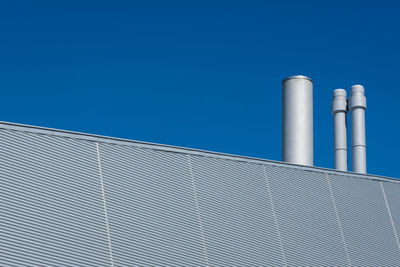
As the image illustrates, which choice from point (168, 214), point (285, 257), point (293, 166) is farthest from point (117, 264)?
point (293, 166)

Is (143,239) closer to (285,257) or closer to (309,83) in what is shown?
(285,257)

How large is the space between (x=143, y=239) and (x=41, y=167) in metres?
2.71

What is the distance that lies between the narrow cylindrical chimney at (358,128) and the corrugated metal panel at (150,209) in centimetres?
1198

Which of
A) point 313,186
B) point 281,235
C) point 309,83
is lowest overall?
point 281,235

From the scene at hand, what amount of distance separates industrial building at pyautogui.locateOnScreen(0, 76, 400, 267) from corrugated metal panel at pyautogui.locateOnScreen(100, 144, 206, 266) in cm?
3

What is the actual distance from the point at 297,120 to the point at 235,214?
7.14 meters

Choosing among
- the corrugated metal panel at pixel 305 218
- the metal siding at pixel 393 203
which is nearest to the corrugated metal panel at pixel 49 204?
the corrugated metal panel at pixel 305 218

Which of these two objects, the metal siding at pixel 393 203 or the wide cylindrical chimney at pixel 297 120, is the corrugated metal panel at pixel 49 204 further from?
the metal siding at pixel 393 203

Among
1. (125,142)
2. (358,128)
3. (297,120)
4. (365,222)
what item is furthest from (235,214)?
(358,128)

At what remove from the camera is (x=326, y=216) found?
1844 cm

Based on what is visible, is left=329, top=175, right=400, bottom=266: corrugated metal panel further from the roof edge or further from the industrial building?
the roof edge

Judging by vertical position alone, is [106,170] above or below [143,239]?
above

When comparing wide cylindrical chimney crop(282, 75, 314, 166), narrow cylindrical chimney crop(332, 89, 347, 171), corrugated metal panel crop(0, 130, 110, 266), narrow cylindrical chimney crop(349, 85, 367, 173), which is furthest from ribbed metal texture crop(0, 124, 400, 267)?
narrow cylindrical chimney crop(332, 89, 347, 171)

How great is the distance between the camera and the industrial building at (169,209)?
13.7 metres
